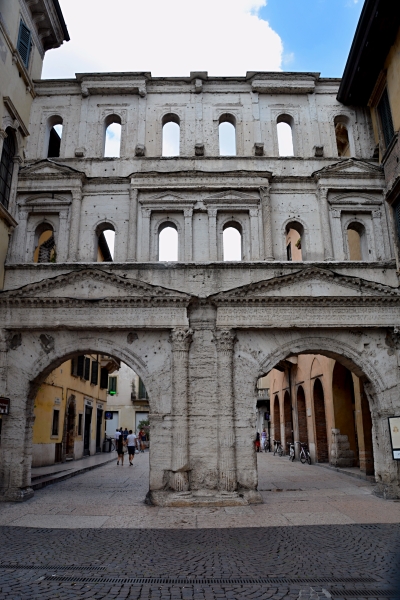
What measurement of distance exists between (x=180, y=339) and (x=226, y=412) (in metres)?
2.40

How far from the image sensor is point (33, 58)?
704 inches

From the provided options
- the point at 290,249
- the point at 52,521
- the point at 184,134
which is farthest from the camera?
the point at 290,249

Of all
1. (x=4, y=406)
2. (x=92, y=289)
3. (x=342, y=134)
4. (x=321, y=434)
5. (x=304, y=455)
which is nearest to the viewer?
(x=4, y=406)

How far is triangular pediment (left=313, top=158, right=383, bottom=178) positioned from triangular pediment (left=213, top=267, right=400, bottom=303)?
3663 millimetres

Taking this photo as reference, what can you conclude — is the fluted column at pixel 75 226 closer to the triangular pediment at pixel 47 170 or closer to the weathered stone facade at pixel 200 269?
the weathered stone facade at pixel 200 269

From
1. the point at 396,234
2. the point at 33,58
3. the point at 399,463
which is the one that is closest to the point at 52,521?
the point at 399,463

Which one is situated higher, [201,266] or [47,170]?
[47,170]

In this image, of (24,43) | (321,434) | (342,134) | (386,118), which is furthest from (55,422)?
(386,118)

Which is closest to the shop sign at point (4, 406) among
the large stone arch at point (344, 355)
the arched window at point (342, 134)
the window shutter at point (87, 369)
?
the large stone arch at point (344, 355)

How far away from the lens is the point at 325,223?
15.9 meters

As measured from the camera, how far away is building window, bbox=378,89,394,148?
1591 cm

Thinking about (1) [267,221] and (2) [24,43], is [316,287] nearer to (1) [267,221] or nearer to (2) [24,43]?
(1) [267,221]

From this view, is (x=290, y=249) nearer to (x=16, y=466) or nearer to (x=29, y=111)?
(x=29, y=111)

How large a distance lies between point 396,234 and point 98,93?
11.3 m
